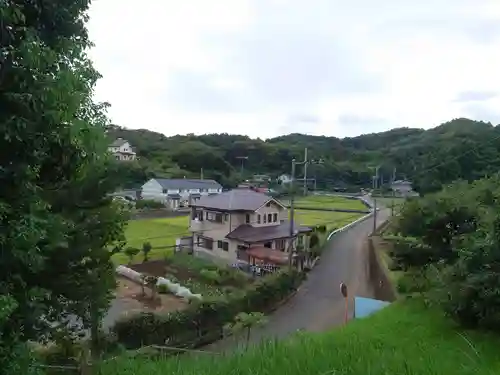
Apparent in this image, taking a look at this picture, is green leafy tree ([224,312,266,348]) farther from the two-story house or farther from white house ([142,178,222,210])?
white house ([142,178,222,210])

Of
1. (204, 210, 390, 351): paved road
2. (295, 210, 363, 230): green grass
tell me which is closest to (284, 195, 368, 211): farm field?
(295, 210, 363, 230): green grass

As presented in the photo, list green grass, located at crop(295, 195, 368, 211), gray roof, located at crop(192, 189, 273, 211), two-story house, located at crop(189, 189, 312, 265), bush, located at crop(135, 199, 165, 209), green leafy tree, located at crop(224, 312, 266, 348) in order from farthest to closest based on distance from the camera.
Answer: green grass, located at crop(295, 195, 368, 211) < bush, located at crop(135, 199, 165, 209) < gray roof, located at crop(192, 189, 273, 211) < two-story house, located at crop(189, 189, 312, 265) < green leafy tree, located at crop(224, 312, 266, 348)

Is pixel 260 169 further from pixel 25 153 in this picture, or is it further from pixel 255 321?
pixel 25 153

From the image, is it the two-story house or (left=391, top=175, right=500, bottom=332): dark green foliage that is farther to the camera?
the two-story house

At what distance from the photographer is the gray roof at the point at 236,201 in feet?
58.5

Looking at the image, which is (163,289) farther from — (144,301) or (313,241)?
(313,241)

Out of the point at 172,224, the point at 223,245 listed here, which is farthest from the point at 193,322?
the point at 172,224

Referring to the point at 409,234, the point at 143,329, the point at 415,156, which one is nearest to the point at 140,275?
the point at 143,329

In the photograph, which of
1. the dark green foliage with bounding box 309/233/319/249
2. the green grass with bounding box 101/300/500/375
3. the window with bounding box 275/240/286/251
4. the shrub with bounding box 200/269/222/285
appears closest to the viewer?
the green grass with bounding box 101/300/500/375

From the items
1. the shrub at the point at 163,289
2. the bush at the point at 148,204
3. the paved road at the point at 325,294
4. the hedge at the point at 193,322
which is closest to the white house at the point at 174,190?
the bush at the point at 148,204

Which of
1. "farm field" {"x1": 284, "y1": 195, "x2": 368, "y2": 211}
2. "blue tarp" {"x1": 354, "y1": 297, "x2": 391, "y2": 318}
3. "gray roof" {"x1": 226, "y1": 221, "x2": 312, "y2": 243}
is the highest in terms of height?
"gray roof" {"x1": 226, "y1": 221, "x2": 312, "y2": 243}

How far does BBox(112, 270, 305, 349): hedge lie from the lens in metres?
8.89

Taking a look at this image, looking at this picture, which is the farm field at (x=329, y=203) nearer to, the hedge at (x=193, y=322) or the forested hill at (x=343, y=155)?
the forested hill at (x=343, y=155)

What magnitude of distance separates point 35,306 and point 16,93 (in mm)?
1461
